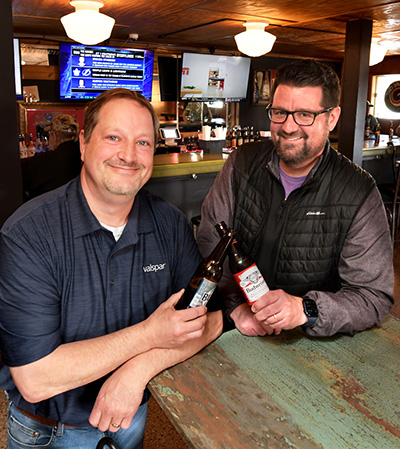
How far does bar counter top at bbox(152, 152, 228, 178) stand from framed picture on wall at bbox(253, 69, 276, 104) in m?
4.62

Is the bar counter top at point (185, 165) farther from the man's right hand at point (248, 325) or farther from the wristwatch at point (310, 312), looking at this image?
the wristwatch at point (310, 312)

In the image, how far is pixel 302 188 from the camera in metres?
1.72

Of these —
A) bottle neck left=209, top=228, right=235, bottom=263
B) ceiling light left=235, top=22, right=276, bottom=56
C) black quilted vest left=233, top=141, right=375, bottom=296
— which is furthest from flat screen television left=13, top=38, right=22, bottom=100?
bottle neck left=209, top=228, right=235, bottom=263

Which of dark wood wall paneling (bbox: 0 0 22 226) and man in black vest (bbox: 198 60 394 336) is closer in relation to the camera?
man in black vest (bbox: 198 60 394 336)

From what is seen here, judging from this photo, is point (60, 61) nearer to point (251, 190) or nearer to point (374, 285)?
point (251, 190)

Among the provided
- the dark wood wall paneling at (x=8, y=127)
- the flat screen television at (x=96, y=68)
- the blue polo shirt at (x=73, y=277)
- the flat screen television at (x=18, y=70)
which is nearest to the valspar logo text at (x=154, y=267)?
the blue polo shirt at (x=73, y=277)

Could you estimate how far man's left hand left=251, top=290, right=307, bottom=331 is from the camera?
1.33m

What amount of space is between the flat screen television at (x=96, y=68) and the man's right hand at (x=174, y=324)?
235 inches

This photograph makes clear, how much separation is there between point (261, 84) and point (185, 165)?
5239 mm

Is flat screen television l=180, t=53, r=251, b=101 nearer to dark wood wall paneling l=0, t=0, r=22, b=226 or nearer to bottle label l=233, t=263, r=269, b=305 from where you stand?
dark wood wall paneling l=0, t=0, r=22, b=226

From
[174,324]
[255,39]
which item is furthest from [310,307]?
[255,39]

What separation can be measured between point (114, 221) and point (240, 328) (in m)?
0.55

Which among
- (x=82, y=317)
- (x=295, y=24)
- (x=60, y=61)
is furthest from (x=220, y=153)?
(x=82, y=317)

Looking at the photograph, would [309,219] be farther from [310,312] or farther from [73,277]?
[73,277]
